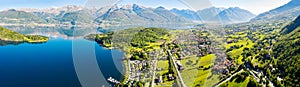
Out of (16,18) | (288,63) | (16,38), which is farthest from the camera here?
(16,18)

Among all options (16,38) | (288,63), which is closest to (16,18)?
(16,38)

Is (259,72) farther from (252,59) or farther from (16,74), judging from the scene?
(16,74)

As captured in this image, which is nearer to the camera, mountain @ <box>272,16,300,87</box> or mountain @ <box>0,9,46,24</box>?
mountain @ <box>272,16,300,87</box>

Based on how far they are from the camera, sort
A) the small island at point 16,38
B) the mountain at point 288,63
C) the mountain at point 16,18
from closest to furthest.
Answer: the mountain at point 288,63 < the small island at point 16,38 < the mountain at point 16,18

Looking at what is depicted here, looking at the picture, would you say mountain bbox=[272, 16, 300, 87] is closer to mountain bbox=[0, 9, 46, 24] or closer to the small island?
the small island

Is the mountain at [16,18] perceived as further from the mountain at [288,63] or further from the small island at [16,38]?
the mountain at [288,63]

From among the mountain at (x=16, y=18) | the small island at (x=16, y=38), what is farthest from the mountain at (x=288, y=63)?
the mountain at (x=16, y=18)

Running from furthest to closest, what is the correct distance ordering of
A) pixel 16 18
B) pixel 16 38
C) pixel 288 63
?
1. pixel 16 18
2. pixel 16 38
3. pixel 288 63

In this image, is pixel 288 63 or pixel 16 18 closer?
pixel 288 63

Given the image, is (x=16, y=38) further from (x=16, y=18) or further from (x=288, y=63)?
(x=16, y=18)

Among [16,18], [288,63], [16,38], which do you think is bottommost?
[16,38]

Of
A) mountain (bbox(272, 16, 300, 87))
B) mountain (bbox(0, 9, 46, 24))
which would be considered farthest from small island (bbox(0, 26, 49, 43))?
mountain (bbox(0, 9, 46, 24))
